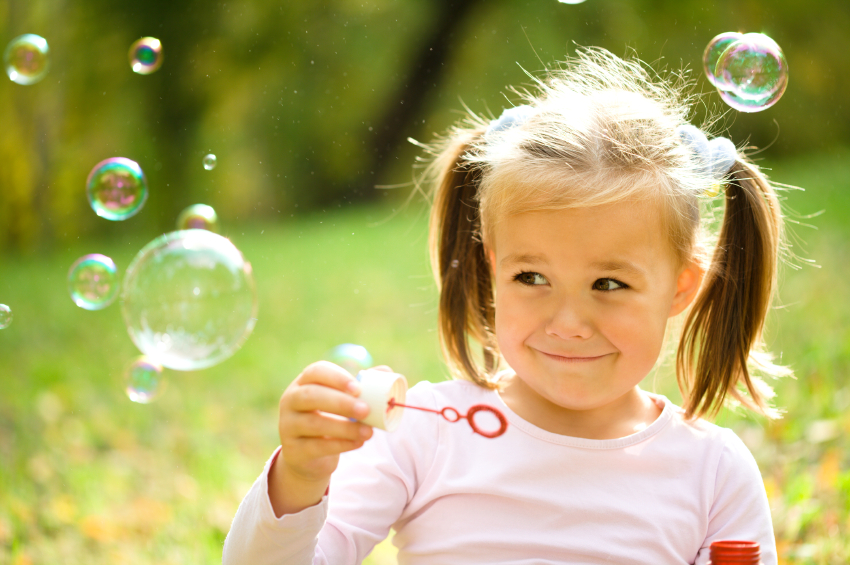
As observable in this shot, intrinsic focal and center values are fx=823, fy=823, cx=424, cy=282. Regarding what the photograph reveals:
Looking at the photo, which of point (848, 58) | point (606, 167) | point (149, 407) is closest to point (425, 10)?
point (848, 58)


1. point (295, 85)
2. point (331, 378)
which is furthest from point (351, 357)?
point (295, 85)

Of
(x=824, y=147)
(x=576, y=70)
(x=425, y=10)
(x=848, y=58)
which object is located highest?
(x=425, y=10)

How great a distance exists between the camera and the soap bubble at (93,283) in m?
2.12

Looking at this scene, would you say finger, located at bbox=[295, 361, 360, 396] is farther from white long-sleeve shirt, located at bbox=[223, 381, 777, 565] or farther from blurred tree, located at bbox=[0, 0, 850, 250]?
blurred tree, located at bbox=[0, 0, 850, 250]

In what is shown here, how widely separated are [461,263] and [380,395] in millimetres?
611

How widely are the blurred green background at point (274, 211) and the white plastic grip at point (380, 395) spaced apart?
3.89 ft

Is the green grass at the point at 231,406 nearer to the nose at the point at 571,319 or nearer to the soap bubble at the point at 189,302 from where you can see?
the soap bubble at the point at 189,302

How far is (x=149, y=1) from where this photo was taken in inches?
308

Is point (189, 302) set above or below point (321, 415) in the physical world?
above

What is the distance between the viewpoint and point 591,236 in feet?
4.06

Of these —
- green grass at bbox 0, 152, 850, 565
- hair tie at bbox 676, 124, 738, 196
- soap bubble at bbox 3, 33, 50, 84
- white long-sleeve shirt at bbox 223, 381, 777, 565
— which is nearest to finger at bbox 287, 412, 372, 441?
white long-sleeve shirt at bbox 223, 381, 777, 565

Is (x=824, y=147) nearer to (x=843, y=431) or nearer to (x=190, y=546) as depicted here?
(x=843, y=431)

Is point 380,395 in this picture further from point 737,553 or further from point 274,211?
point 274,211

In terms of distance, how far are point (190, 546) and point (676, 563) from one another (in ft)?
4.29
